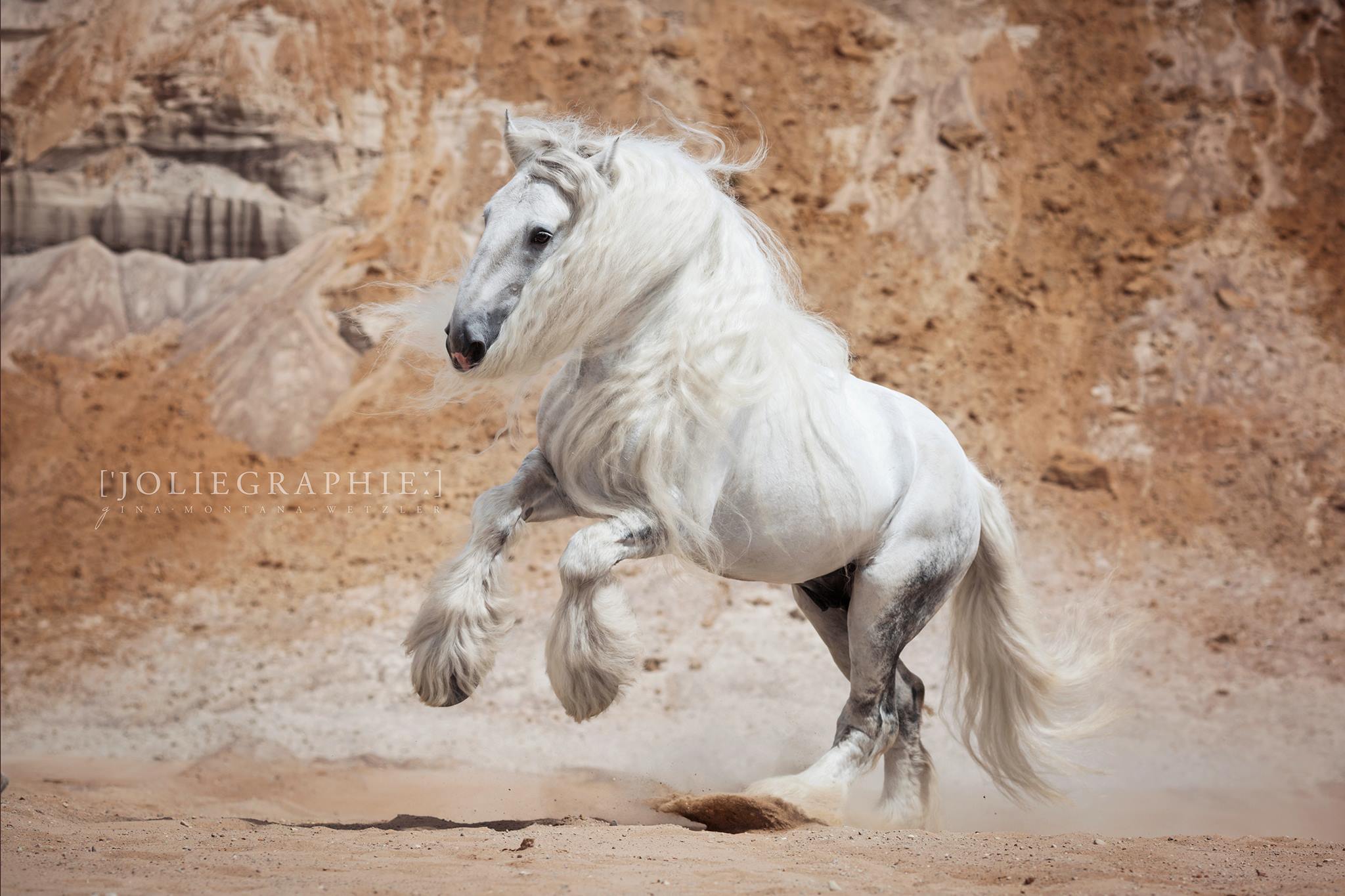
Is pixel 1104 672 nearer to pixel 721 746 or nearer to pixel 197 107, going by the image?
pixel 721 746

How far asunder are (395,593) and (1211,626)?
218 inches

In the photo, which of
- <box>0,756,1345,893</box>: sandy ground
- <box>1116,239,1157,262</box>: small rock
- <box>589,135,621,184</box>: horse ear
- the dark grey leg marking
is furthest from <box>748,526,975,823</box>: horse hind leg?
<box>1116,239,1157,262</box>: small rock

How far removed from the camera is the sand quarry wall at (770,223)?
956 centimetres

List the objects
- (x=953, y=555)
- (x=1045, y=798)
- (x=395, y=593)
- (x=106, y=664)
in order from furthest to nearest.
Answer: (x=395, y=593) → (x=106, y=664) → (x=1045, y=798) → (x=953, y=555)

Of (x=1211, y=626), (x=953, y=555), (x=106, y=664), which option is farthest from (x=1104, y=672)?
(x=106, y=664)

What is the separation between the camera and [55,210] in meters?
11.0

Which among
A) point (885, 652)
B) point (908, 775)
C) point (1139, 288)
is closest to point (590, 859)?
point (885, 652)

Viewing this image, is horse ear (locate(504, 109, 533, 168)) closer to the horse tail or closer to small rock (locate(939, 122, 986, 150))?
the horse tail

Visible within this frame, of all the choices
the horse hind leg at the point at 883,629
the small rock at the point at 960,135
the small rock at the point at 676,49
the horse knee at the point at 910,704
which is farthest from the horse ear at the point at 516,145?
the small rock at the point at 960,135

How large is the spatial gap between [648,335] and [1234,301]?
8281 mm

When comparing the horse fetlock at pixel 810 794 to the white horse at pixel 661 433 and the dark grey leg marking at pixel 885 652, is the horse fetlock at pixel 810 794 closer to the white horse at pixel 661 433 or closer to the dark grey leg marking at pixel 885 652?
the white horse at pixel 661 433

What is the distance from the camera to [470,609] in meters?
3.96

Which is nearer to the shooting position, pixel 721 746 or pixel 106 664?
pixel 721 746

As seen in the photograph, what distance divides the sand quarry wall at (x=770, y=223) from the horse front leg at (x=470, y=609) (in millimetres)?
4917
